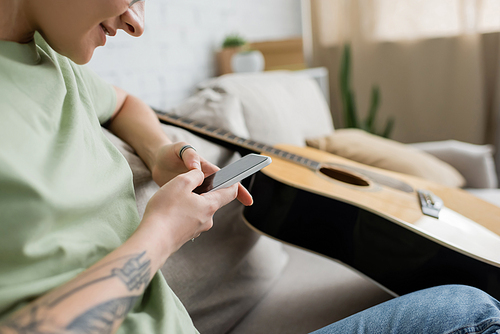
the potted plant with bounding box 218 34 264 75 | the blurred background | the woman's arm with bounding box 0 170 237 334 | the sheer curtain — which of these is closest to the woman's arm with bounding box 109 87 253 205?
the woman's arm with bounding box 0 170 237 334

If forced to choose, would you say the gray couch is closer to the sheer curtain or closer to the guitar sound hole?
the guitar sound hole

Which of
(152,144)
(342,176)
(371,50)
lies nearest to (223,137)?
(152,144)

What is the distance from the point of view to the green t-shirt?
1.28 feet

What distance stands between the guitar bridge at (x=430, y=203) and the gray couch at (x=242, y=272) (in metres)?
0.23

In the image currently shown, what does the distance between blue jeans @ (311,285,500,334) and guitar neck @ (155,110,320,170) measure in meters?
0.45

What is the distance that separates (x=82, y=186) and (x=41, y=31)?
21cm

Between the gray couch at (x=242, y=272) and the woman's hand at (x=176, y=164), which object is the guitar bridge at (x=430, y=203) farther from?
the woman's hand at (x=176, y=164)

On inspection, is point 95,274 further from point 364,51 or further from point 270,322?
point 364,51

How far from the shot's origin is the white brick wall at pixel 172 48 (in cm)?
158

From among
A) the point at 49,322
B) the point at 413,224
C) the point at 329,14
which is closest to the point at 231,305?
the point at 413,224

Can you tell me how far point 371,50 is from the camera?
2.74 metres

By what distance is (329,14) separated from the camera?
9.36 feet

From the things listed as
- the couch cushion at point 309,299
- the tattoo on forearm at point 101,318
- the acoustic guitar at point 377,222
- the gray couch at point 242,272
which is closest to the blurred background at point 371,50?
the gray couch at point 242,272

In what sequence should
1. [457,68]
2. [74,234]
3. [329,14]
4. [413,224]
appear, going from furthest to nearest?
[329,14] → [457,68] → [413,224] → [74,234]
